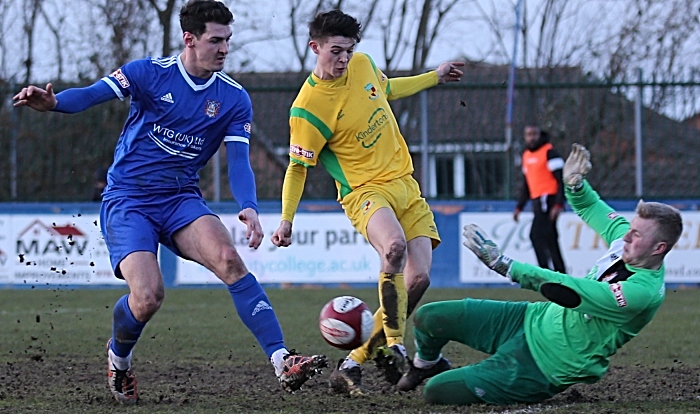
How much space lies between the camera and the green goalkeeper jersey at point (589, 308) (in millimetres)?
4941

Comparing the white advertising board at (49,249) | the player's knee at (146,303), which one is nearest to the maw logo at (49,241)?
the white advertising board at (49,249)

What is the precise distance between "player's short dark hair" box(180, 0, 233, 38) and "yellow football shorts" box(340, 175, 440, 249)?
1.44 m

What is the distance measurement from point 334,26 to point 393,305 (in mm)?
1742

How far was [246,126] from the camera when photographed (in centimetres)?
600

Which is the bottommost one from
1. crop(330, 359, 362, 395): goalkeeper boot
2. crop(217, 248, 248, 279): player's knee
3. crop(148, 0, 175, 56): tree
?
crop(330, 359, 362, 395): goalkeeper boot

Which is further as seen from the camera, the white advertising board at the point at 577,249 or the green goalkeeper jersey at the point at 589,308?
the white advertising board at the point at 577,249

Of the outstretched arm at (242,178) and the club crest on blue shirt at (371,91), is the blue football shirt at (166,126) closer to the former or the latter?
the outstretched arm at (242,178)

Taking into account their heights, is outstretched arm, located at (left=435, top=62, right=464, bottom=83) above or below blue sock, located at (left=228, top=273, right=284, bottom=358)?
above

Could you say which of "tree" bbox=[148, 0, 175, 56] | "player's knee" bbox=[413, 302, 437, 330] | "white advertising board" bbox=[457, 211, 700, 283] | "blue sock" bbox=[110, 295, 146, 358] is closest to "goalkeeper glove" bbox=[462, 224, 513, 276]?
"player's knee" bbox=[413, 302, 437, 330]

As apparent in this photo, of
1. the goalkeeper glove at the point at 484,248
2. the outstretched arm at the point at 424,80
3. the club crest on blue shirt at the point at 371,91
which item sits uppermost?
the outstretched arm at the point at 424,80

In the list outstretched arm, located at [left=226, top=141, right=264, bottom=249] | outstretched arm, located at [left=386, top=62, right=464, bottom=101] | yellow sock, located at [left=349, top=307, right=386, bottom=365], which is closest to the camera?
outstretched arm, located at [left=226, top=141, right=264, bottom=249]

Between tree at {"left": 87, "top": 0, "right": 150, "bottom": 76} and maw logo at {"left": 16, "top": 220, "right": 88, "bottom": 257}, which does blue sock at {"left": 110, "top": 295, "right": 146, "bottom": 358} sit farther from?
tree at {"left": 87, "top": 0, "right": 150, "bottom": 76}

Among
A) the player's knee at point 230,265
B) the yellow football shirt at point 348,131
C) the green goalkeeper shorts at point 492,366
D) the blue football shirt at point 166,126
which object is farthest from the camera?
the yellow football shirt at point 348,131

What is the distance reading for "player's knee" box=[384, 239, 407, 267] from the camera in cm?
597
